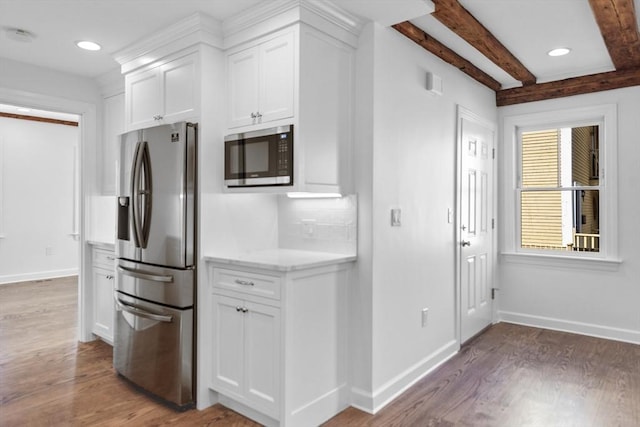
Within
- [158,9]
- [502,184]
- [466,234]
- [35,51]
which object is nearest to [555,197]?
[502,184]

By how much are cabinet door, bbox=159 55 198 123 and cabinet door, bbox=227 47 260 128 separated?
23 cm

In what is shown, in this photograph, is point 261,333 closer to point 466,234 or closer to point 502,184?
point 466,234

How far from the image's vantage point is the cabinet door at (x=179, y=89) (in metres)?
2.71

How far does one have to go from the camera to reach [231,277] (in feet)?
8.37

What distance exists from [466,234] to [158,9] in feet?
9.89

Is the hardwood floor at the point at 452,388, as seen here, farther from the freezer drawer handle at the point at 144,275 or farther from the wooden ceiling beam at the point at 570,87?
the wooden ceiling beam at the point at 570,87

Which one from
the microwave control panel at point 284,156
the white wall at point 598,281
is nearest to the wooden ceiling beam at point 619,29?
the white wall at point 598,281

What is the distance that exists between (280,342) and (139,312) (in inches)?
45.3

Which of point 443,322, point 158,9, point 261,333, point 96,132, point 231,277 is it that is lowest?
point 443,322

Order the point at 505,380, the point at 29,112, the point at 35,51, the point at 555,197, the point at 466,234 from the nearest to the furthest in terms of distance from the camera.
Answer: the point at 505,380 < the point at 35,51 < the point at 466,234 < the point at 555,197 < the point at 29,112

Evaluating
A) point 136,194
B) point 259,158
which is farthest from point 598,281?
point 136,194

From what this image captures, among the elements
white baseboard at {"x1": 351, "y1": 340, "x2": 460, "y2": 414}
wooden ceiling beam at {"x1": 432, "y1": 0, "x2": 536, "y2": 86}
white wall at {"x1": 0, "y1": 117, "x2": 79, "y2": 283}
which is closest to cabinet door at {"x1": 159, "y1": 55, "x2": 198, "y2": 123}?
wooden ceiling beam at {"x1": 432, "y1": 0, "x2": 536, "y2": 86}

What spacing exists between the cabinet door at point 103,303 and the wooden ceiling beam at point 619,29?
416 centimetres

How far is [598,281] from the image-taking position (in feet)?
13.3
